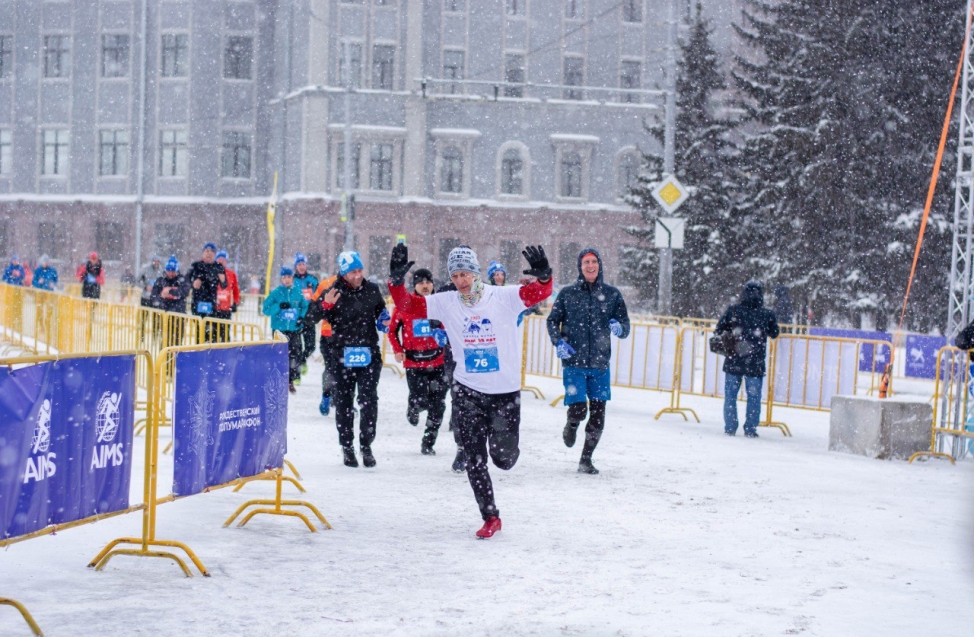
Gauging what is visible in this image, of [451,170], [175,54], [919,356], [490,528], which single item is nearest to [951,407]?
[490,528]

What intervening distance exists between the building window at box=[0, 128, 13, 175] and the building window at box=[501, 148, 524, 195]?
25.0m

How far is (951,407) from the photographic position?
529 inches

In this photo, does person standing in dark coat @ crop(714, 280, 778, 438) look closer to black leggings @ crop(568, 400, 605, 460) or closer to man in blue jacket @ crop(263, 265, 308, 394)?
black leggings @ crop(568, 400, 605, 460)

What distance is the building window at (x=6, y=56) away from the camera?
62312mm

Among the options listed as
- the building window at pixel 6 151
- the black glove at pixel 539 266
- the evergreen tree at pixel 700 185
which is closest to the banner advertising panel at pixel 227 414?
the black glove at pixel 539 266

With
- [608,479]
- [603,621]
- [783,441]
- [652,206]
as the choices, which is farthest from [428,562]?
→ [652,206]

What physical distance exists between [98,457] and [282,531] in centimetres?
210

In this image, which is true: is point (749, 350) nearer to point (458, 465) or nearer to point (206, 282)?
point (458, 465)

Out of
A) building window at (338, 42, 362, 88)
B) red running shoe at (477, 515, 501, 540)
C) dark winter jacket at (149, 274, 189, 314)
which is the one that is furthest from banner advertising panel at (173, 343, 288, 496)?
building window at (338, 42, 362, 88)

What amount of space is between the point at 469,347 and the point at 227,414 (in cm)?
170

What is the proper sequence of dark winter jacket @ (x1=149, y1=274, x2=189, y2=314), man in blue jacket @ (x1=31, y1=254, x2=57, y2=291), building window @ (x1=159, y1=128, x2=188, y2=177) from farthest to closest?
building window @ (x1=159, y1=128, x2=188, y2=177)
man in blue jacket @ (x1=31, y1=254, x2=57, y2=291)
dark winter jacket @ (x1=149, y1=274, x2=189, y2=314)

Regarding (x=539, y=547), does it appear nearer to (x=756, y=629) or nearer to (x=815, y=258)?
(x=756, y=629)

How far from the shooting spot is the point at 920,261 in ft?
109

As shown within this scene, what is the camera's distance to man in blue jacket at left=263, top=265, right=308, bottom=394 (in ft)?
54.4
